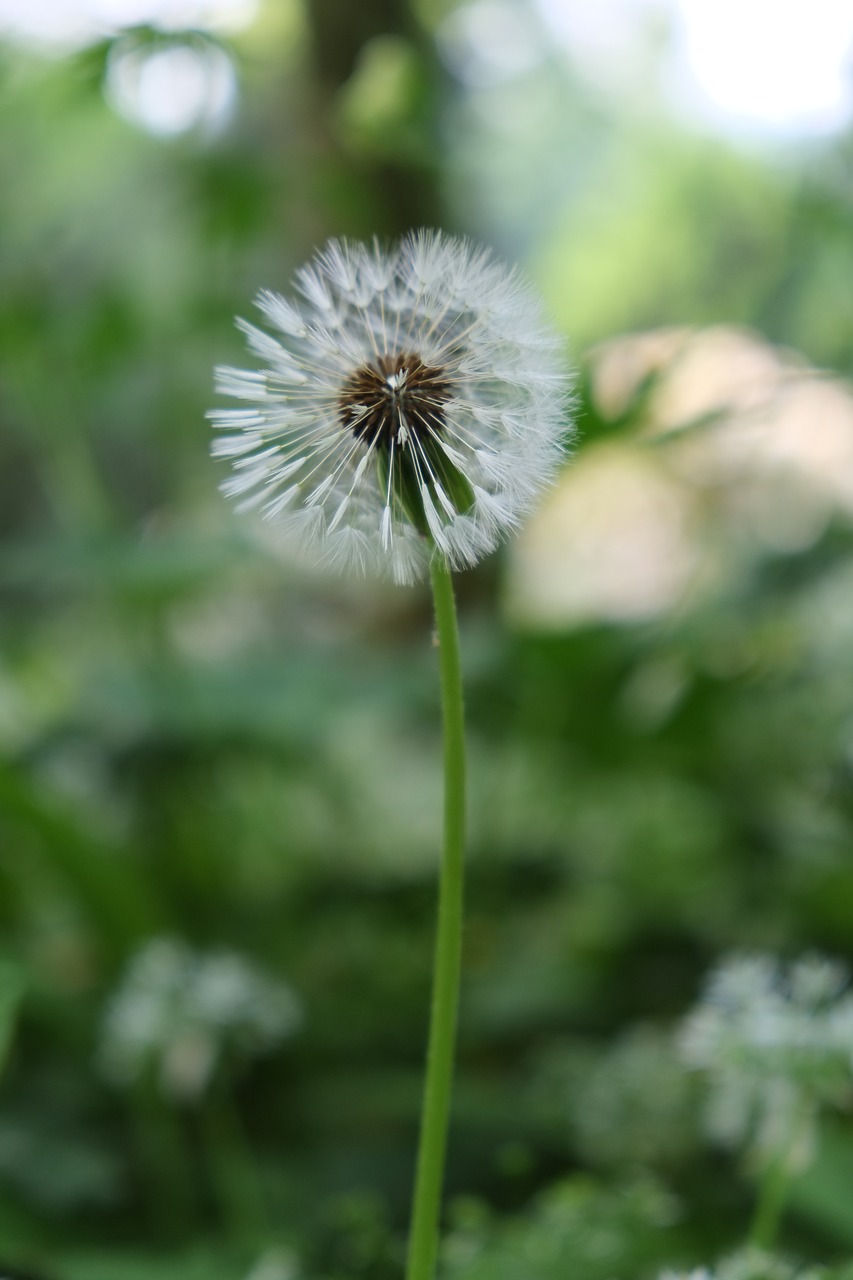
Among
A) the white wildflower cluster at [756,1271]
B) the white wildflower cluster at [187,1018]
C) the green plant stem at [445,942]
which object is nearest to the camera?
the green plant stem at [445,942]

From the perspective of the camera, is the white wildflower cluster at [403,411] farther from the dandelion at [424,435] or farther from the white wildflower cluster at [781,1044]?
the white wildflower cluster at [781,1044]

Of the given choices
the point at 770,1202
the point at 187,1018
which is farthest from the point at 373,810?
the point at 770,1202

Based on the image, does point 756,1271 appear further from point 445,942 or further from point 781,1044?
point 445,942

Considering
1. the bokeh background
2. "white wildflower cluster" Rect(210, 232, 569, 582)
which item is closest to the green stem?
the bokeh background

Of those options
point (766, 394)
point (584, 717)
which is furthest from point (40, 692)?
point (766, 394)

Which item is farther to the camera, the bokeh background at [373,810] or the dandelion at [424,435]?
the bokeh background at [373,810]

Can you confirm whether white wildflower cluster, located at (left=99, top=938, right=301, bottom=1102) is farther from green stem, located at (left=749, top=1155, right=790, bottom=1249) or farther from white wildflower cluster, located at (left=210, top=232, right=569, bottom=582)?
white wildflower cluster, located at (left=210, top=232, right=569, bottom=582)

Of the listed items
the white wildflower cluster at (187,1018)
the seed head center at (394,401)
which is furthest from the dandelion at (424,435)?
the white wildflower cluster at (187,1018)

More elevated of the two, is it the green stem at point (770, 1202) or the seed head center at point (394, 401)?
the seed head center at point (394, 401)

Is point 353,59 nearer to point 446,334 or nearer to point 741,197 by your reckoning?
point 741,197
